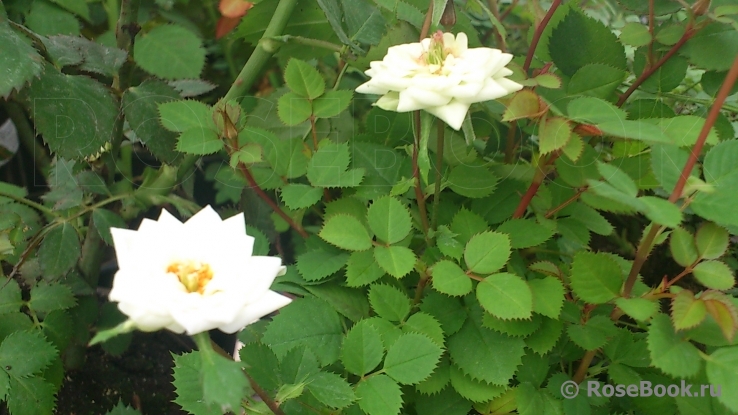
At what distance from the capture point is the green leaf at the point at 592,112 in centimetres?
36

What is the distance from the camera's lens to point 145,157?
90cm

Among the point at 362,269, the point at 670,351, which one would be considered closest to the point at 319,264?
the point at 362,269

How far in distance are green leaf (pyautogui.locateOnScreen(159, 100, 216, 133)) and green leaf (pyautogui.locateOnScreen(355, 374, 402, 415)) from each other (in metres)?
0.24

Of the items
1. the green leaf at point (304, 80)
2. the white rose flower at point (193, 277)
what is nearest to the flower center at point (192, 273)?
the white rose flower at point (193, 277)

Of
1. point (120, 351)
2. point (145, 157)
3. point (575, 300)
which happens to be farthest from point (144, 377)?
point (575, 300)

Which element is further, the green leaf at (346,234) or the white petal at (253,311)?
the green leaf at (346,234)

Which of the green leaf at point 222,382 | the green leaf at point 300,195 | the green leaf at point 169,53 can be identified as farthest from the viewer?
the green leaf at point 169,53

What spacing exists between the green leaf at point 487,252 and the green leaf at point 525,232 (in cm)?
4

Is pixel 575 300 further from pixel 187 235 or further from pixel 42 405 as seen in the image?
pixel 42 405

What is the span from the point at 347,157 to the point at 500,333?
192 millimetres

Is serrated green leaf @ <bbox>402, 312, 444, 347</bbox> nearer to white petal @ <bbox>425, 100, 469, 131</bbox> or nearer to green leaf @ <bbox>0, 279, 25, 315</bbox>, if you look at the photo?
white petal @ <bbox>425, 100, 469, 131</bbox>

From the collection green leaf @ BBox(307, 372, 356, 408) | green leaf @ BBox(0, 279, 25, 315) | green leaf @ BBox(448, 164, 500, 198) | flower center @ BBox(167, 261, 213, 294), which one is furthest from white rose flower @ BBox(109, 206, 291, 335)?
green leaf @ BBox(0, 279, 25, 315)

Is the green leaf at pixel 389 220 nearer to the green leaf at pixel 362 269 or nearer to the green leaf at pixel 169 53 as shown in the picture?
the green leaf at pixel 362 269

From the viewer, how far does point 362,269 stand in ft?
1.42
